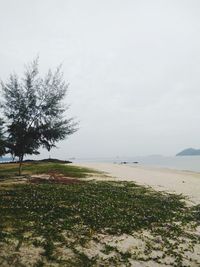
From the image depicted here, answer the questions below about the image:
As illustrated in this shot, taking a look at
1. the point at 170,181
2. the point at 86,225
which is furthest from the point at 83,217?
the point at 170,181

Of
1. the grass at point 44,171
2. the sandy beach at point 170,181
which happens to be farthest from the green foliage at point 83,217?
the grass at point 44,171

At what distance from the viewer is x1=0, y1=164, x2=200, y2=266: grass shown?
12.3 m

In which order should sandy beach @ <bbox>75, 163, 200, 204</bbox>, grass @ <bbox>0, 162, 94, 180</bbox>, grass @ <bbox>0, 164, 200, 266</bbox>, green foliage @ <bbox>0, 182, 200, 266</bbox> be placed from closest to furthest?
grass @ <bbox>0, 164, 200, 266</bbox>
green foliage @ <bbox>0, 182, 200, 266</bbox>
sandy beach @ <bbox>75, 163, 200, 204</bbox>
grass @ <bbox>0, 162, 94, 180</bbox>

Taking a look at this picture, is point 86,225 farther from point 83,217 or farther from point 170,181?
point 170,181

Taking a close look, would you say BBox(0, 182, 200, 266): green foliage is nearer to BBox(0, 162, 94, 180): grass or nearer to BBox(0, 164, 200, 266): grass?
BBox(0, 164, 200, 266): grass

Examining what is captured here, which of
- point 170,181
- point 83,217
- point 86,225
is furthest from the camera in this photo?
point 170,181

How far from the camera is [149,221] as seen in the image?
60.3ft

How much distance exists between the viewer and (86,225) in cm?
1636

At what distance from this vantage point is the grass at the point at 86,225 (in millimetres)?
12344

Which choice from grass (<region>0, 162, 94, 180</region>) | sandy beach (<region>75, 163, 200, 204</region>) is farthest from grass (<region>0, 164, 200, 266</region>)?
grass (<region>0, 162, 94, 180</region>)

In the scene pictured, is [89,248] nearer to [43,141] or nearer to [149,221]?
[149,221]

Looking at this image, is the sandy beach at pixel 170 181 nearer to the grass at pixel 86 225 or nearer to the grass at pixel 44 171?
the grass at pixel 44 171

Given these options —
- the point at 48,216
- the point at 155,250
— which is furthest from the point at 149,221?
the point at 48,216

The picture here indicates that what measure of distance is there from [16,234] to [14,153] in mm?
28794
